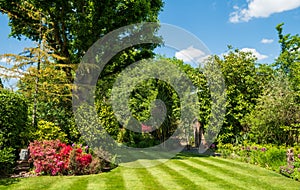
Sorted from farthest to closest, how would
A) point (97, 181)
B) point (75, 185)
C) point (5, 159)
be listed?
point (5, 159), point (97, 181), point (75, 185)

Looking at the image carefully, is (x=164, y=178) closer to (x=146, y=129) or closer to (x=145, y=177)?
(x=145, y=177)

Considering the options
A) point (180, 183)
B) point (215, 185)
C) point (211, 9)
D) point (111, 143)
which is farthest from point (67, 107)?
point (211, 9)

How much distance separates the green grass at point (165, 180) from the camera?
668 centimetres

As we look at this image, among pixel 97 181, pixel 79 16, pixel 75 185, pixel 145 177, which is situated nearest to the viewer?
pixel 75 185

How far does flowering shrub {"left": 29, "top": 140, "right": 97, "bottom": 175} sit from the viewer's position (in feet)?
25.7

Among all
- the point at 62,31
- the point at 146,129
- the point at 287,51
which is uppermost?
the point at 287,51

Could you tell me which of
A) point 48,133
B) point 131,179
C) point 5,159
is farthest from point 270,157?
point 5,159

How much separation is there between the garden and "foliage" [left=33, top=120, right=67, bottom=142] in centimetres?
4

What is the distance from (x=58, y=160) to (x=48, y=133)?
2.02m

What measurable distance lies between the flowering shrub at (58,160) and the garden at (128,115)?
0.10 feet

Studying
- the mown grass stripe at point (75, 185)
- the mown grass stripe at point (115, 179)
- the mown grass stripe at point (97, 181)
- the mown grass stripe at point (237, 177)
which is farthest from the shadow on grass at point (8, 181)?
the mown grass stripe at point (237, 177)

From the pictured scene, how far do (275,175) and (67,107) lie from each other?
28.3ft

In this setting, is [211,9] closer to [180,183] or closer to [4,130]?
[180,183]

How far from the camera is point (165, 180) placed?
24.6 feet
